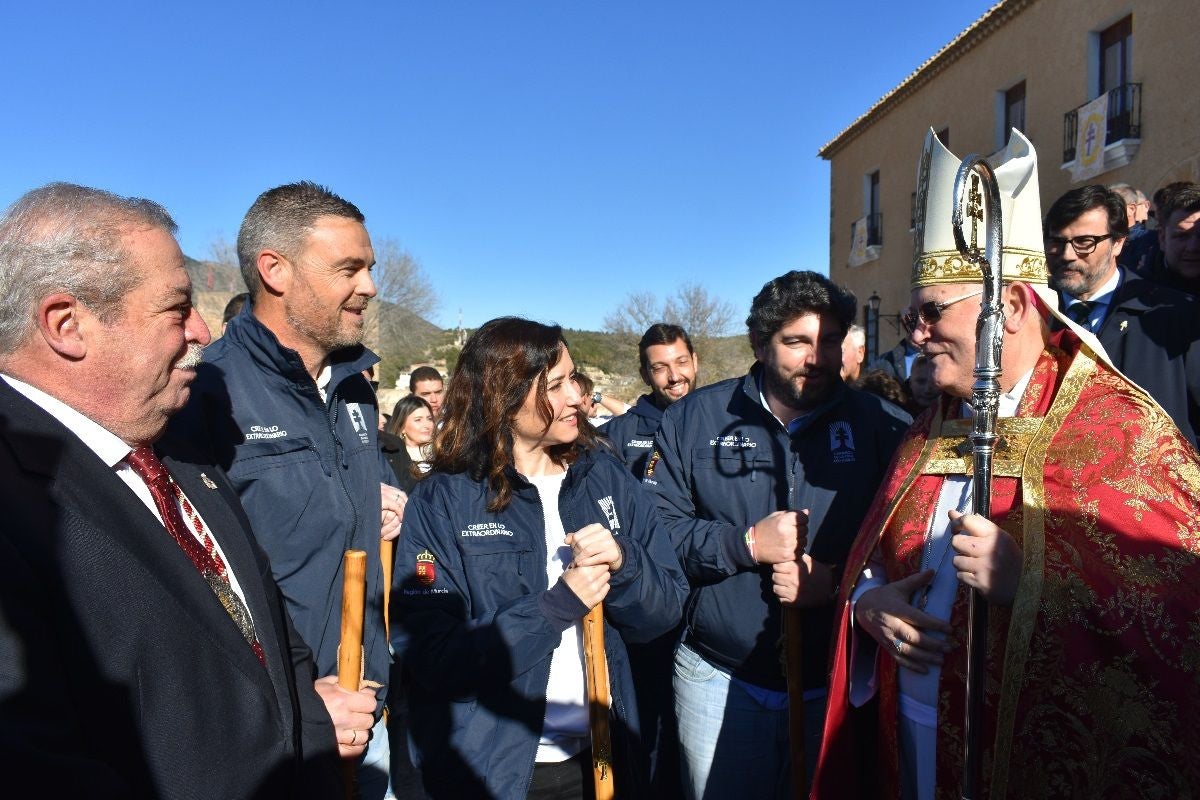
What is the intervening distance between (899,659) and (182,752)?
175 centimetres

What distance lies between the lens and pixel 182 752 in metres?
1.60

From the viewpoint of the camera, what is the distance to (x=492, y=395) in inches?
112

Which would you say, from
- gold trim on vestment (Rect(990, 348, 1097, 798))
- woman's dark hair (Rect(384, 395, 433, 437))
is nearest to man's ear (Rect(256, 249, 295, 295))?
gold trim on vestment (Rect(990, 348, 1097, 798))

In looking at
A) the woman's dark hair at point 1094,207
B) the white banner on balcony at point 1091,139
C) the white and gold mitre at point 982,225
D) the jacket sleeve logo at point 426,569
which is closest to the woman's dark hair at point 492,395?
the jacket sleeve logo at point 426,569

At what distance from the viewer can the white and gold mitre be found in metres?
2.42

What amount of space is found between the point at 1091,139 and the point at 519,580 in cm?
1587

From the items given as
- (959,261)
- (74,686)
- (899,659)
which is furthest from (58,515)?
(959,261)

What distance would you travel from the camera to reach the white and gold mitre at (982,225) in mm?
2424

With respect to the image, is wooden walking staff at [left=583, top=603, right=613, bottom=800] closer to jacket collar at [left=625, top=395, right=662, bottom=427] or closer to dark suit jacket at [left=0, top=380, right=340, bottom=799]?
dark suit jacket at [left=0, top=380, right=340, bottom=799]

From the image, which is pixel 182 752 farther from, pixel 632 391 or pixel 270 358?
pixel 632 391

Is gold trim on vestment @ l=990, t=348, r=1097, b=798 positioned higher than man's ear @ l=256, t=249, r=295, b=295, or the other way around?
man's ear @ l=256, t=249, r=295, b=295

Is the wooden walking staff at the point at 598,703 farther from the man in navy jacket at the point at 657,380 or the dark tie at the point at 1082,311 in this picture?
the dark tie at the point at 1082,311

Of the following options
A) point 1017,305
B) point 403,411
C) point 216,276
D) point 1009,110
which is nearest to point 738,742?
point 1017,305

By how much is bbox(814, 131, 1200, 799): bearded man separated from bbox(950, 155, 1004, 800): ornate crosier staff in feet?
0.15
